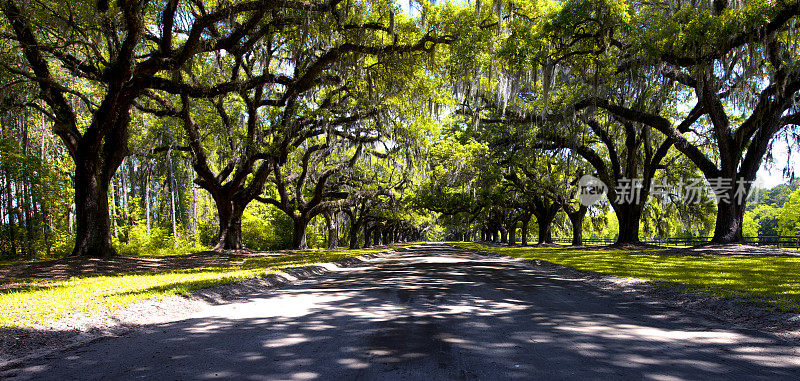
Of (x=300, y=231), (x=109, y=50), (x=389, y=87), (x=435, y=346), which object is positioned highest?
(x=109, y=50)

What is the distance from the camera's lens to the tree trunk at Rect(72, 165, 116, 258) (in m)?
13.5

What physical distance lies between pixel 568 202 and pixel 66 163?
3851 centimetres

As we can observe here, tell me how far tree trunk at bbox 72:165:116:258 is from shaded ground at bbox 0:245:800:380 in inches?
428

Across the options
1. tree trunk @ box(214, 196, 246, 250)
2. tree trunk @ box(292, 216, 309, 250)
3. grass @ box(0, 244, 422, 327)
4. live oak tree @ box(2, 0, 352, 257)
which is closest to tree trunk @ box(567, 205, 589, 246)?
tree trunk @ box(292, 216, 309, 250)

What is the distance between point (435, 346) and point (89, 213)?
14815 millimetres

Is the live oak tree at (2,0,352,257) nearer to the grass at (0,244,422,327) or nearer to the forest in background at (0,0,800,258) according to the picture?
the forest in background at (0,0,800,258)

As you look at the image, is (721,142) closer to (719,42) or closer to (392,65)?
(719,42)

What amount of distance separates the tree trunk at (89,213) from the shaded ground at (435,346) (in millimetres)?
10872

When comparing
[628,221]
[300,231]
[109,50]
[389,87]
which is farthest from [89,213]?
[628,221]

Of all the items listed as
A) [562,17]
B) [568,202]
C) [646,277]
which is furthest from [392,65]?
[568,202]

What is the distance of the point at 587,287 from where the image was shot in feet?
27.0

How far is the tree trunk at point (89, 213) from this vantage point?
13547 millimetres

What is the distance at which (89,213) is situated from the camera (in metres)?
13.6

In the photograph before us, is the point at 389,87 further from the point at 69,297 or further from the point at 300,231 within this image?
the point at 300,231
